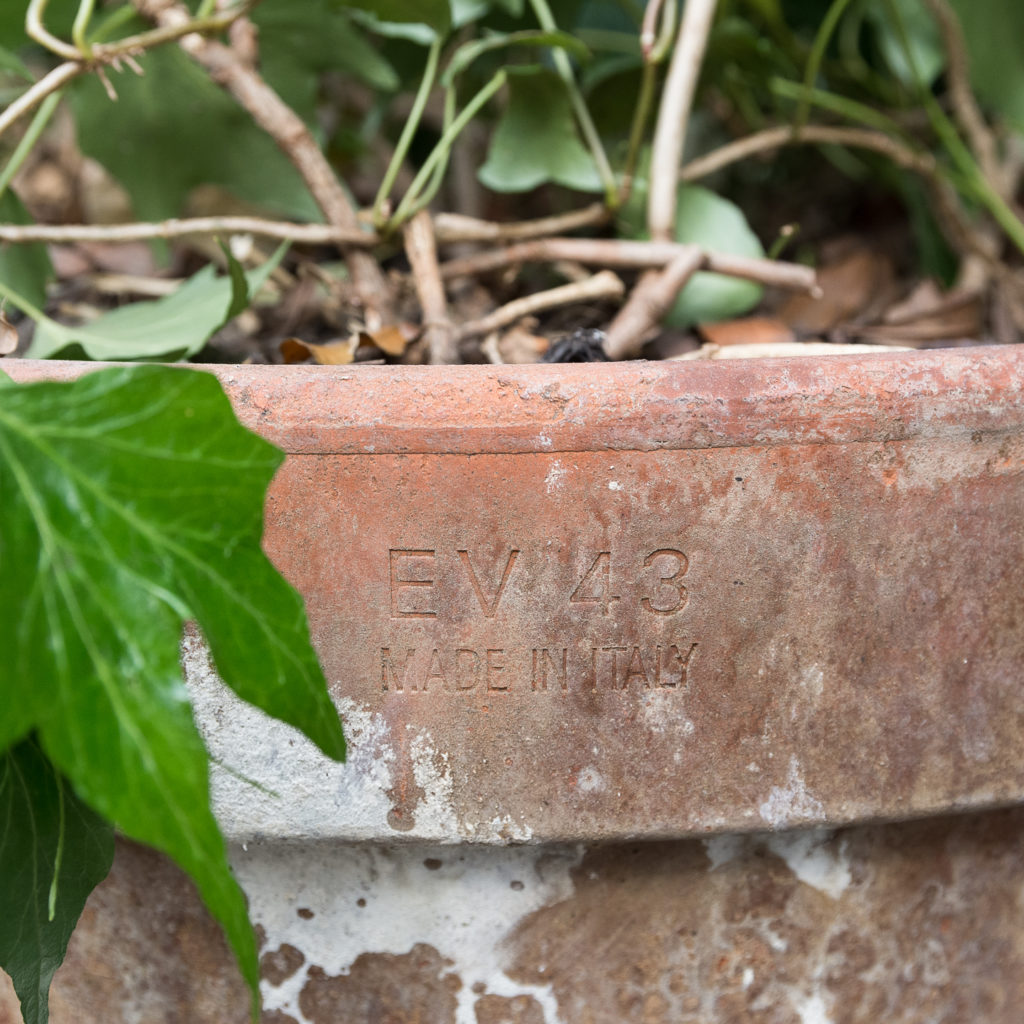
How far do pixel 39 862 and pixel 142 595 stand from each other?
21cm

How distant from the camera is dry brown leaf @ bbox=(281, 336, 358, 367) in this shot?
2.02ft

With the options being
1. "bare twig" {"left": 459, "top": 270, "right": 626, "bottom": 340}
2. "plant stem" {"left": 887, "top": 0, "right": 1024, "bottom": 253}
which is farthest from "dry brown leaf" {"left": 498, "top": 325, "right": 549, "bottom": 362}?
"plant stem" {"left": 887, "top": 0, "right": 1024, "bottom": 253}

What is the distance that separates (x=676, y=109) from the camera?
735 mm

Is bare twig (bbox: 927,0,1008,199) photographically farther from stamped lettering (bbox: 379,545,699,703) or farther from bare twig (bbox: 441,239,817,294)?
stamped lettering (bbox: 379,545,699,703)

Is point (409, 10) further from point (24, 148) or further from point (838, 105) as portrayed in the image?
point (838, 105)

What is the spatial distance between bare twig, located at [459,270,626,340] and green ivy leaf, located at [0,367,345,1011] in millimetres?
367

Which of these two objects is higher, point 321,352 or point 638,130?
point 638,130

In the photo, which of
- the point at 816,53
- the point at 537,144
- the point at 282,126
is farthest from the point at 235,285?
the point at 816,53

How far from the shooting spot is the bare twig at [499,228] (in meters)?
0.73

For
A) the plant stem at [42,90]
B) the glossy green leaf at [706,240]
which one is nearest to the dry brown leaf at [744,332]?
the glossy green leaf at [706,240]

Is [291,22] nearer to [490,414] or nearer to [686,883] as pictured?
[490,414]

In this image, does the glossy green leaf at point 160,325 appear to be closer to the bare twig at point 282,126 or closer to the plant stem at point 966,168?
the bare twig at point 282,126

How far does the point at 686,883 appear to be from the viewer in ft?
1.82

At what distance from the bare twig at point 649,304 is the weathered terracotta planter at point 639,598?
20cm
